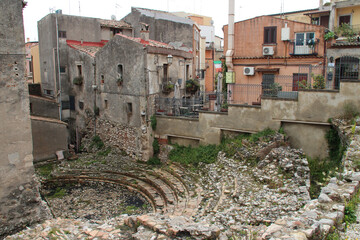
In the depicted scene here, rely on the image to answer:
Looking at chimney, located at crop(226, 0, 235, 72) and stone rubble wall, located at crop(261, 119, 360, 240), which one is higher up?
chimney, located at crop(226, 0, 235, 72)

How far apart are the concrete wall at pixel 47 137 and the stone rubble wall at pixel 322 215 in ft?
52.9

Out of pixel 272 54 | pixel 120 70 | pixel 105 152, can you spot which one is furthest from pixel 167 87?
pixel 272 54

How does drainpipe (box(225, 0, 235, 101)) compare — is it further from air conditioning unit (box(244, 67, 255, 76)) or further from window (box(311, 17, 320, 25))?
window (box(311, 17, 320, 25))

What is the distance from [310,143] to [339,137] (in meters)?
1.45

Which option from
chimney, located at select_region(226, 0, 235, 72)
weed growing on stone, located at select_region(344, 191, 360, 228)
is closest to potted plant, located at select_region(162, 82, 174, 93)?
chimney, located at select_region(226, 0, 235, 72)

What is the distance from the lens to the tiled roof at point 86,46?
77.0ft

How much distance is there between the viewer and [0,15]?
1116cm

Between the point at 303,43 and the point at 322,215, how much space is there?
1537 centimetres

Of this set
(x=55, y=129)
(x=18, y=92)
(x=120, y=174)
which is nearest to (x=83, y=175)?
(x=120, y=174)

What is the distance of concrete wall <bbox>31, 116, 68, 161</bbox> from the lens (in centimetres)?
1936

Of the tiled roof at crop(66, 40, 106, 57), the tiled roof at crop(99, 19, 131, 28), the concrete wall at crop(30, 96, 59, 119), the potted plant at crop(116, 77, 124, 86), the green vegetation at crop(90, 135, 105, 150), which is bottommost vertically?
the green vegetation at crop(90, 135, 105, 150)

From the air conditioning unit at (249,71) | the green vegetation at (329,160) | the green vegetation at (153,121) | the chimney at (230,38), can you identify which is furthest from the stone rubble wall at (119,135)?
the green vegetation at (329,160)

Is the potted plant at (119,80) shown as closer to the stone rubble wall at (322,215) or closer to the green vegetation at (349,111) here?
the green vegetation at (349,111)

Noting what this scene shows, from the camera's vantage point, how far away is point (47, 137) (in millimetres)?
19969
